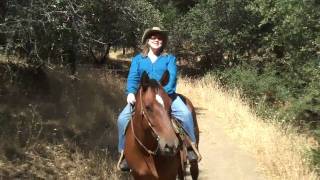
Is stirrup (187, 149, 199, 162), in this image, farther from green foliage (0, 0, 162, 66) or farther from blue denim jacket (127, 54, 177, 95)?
green foliage (0, 0, 162, 66)

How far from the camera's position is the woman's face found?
675 cm

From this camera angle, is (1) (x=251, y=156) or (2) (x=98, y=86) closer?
(1) (x=251, y=156)

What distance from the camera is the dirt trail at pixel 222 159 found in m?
10.6

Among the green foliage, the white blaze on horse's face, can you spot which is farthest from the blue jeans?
the green foliage

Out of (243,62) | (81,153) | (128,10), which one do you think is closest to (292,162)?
(81,153)

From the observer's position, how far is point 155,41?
266 inches

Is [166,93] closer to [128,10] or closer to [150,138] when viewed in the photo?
[150,138]

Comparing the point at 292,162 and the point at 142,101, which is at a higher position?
the point at 142,101

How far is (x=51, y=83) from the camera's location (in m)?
13.9

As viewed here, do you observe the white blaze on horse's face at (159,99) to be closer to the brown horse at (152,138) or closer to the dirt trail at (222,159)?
the brown horse at (152,138)

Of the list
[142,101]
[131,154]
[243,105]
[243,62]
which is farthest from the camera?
[243,62]

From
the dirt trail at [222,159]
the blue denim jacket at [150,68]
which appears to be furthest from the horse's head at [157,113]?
the dirt trail at [222,159]

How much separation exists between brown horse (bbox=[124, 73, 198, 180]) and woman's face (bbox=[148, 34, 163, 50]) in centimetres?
57

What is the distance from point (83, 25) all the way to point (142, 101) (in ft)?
14.0
